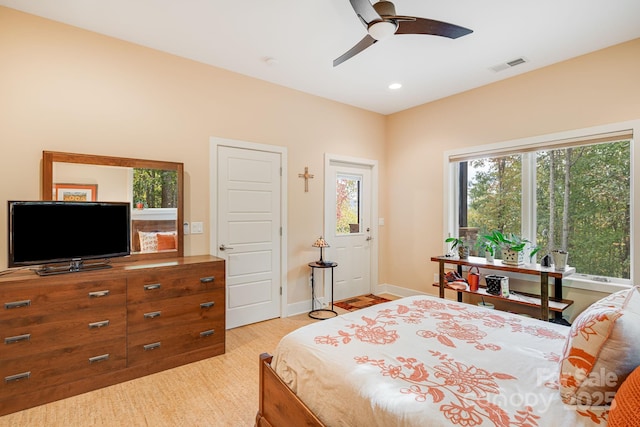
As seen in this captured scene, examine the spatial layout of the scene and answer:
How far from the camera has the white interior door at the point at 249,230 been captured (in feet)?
11.3

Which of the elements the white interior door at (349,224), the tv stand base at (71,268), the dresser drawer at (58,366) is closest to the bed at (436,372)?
the dresser drawer at (58,366)

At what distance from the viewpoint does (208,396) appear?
2.24 metres

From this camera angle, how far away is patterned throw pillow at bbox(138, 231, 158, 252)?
112 inches

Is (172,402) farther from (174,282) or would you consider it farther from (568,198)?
(568,198)

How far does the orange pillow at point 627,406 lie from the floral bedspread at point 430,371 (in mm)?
140

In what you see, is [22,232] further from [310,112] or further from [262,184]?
[310,112]

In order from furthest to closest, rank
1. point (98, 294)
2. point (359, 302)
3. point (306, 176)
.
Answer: point (359, 302) < point (306, 176) < point (98, 294)

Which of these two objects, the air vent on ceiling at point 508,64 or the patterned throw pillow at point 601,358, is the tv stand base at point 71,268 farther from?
the air vent on ceiling at point 508,64

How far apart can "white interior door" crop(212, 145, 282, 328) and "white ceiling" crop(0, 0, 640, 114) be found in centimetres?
104

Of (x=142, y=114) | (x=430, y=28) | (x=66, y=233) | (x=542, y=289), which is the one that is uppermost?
(x=430, y=28)

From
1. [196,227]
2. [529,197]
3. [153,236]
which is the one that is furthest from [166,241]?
[529,197]

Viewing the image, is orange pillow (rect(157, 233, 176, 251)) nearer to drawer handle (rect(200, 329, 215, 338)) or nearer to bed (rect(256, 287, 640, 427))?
drawer handle (rect(200, 329, 215, 338))

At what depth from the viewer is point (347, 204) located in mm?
4633

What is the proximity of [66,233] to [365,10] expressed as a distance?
8.61 ft
